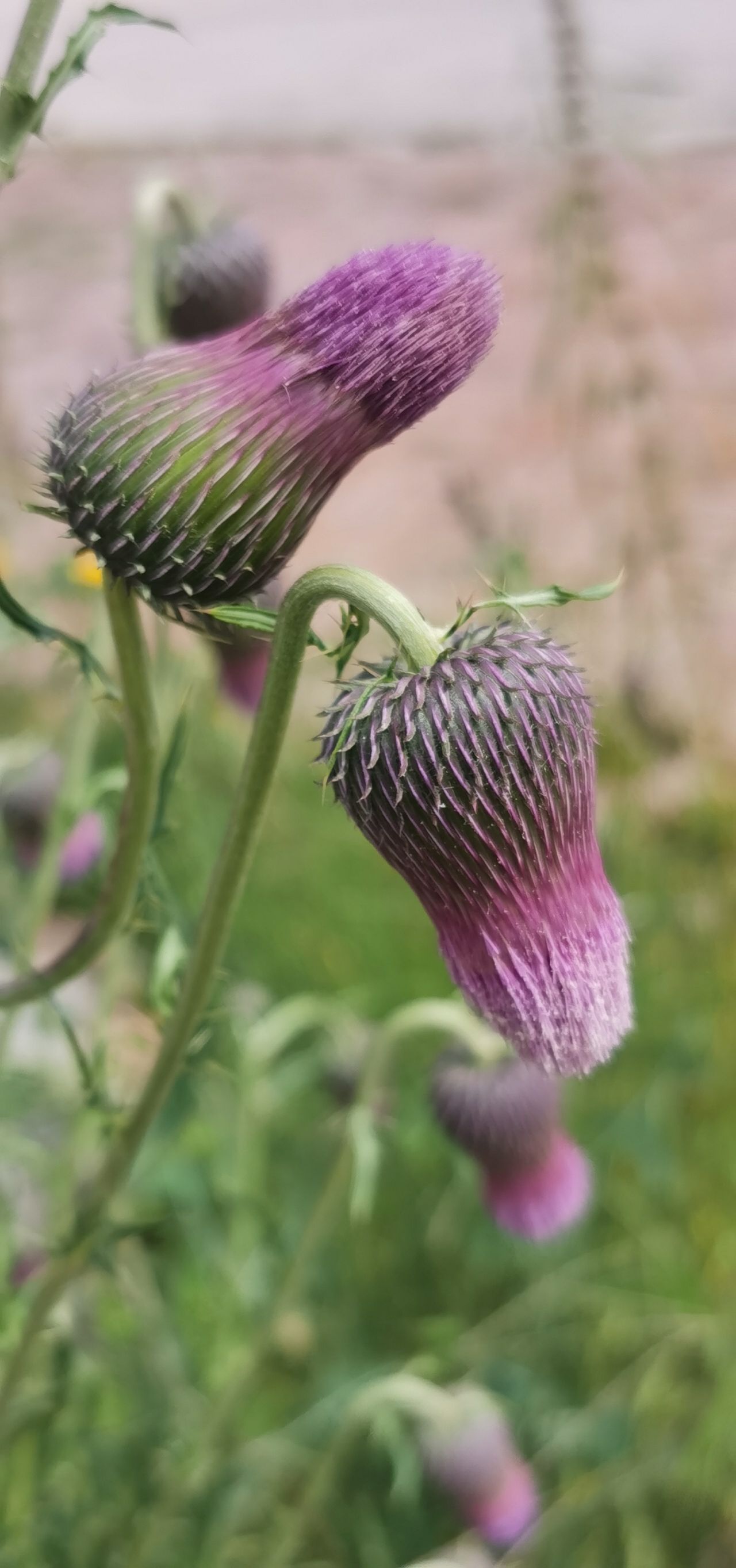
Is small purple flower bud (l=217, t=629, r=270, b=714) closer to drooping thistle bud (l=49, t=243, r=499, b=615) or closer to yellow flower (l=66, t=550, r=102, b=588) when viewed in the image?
yellow flower (l=66, t=550, r=102, b=588)

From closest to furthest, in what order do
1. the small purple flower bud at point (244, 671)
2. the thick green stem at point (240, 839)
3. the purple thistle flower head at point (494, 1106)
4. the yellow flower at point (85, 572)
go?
the thick green stem at point (240, 839) < the purple thistle flower head at point (494, 1106) < the small purple flower bud at point (244, 671) < the yellow flower at point (85, 572)

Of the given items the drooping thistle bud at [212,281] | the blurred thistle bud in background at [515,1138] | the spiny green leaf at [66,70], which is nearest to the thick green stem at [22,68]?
the spiny green leaf at [66,70]

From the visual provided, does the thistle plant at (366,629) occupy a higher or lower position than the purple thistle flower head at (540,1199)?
higher

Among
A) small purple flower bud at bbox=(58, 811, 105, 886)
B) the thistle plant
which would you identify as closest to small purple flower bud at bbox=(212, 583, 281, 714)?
small purple flower bud at bbox=(58, 811, 105, 886)

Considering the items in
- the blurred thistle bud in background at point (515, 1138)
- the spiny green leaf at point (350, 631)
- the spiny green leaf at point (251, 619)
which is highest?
the spiny green leaf at point (251, 619)

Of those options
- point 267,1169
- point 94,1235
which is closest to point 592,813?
point 94,1235

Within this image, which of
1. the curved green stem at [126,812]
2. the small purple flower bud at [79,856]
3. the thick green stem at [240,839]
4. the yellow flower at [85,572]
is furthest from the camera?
the yellow flower at [85,572]

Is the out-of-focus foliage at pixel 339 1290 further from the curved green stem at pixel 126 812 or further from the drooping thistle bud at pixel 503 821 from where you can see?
the drooping thistle bud at pixel 503 821
